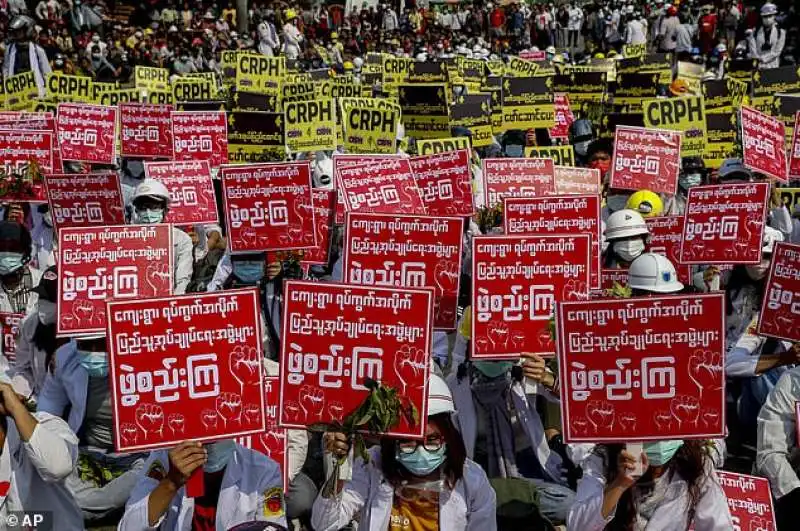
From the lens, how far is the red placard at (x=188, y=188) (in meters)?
11.4

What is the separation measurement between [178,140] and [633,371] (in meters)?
9.26

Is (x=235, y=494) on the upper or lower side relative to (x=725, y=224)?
lower

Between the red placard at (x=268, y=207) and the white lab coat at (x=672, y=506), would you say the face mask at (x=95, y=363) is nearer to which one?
the red placard at (x=268, y=207)

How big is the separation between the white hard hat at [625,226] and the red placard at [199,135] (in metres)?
5.69

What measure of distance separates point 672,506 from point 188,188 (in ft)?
23.9

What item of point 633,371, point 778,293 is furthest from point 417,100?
point 633,371

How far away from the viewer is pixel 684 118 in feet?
47.1

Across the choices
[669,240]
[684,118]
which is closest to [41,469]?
[669,240]

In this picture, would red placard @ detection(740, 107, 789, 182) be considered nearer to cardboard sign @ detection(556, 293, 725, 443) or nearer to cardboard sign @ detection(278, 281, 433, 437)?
cardboard sign @ detection(556, 293, 725, 443)

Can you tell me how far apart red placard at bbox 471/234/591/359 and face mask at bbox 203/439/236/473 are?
5.71 feet

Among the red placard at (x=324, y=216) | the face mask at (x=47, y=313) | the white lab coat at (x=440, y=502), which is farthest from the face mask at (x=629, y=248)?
the face mask at (x=47, y=313)

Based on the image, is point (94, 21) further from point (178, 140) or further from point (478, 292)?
point (478, 292)

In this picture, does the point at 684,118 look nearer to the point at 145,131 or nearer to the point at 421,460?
the point at 145,131

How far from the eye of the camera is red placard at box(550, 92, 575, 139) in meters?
18.4
